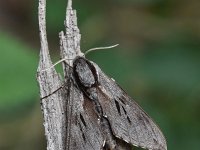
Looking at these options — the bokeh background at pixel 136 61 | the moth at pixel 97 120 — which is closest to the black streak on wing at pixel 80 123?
the moth at pixel 97 120

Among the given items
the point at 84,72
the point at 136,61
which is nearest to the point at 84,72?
the point at 84,72

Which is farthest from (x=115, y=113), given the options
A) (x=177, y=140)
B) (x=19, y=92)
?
(x=177, y=140)

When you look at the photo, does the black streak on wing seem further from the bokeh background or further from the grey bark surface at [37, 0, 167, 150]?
the bokeh background

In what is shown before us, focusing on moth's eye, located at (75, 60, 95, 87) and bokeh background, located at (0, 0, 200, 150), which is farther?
bokeh background, located at (0, 0, 200, 150)

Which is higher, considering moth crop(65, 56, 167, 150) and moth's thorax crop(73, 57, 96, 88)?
moth's thorax crop(73, 57, 96, 88)

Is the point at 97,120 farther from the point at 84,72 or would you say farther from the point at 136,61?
the point at 136,61

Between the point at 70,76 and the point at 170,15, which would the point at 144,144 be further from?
the point at 170,15

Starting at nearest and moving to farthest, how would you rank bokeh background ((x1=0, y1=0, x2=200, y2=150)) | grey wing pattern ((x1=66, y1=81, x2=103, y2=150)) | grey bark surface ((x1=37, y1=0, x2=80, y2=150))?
grey bark surface ((x1=37, y1=0, x2=80, y2=150))
grey wing pattern ((x1=66, y1=81, x2=103, y2=150))
bokeh background ((x1=0, y1=0, x2=200, y2=150))

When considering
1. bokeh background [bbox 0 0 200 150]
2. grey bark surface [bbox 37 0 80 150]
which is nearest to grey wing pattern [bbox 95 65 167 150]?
grey bark surface [bbox 37 0 80 150]

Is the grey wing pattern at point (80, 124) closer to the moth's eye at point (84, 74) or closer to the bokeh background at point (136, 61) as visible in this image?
the moth's eye at point (84, 74)
